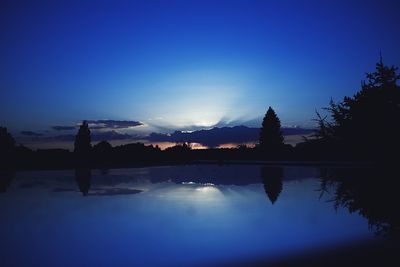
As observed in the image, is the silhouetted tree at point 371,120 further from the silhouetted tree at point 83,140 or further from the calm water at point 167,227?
the silhouetted tree at point 83,140

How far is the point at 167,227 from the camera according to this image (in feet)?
→ 43.9

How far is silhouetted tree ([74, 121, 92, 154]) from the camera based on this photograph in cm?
7362

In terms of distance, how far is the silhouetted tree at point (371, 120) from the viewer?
303 inches

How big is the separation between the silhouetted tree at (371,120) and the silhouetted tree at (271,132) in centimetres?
5534

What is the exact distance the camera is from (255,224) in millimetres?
13555

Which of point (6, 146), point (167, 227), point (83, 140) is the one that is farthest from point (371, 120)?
point (83, 140)

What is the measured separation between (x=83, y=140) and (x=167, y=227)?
65.3 meters

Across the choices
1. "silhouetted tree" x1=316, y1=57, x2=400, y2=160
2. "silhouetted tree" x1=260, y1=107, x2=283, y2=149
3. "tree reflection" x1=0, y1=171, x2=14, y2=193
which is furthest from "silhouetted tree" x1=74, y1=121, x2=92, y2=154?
"silhouetted tree" x1=316, y1=57, x2=400, y2=160

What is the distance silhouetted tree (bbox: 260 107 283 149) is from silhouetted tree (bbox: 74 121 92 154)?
36173mm

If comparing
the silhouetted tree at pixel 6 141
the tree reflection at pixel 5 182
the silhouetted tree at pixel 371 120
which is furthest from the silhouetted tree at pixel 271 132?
→ the silhouetted tree at pixel 371 120

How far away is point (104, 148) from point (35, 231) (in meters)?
73.0

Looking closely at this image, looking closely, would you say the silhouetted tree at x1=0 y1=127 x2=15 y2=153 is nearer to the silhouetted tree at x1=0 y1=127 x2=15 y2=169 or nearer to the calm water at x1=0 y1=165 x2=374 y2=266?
the silhouetted tree at x1=0 y1=127 x2=15 y2=169

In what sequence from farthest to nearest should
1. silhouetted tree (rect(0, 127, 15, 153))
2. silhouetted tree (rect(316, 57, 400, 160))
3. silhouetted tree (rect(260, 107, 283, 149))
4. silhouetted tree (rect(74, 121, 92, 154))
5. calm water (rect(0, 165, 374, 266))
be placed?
silhouetted tree (rect(74, 121, 92, 154)) < silhouetted tree (rect(260, 107, 283, 149)) < silhouetted tree (rect(0, 127, 15, 153)) < calm water (rect(0, 165, 374, 266)) < silhouetted tree (rect(316, 57, 400, 160))

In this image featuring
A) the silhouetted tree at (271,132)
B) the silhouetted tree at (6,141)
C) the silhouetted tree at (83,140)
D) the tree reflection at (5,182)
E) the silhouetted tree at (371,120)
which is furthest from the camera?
the silhouetted tree at (83,140)
